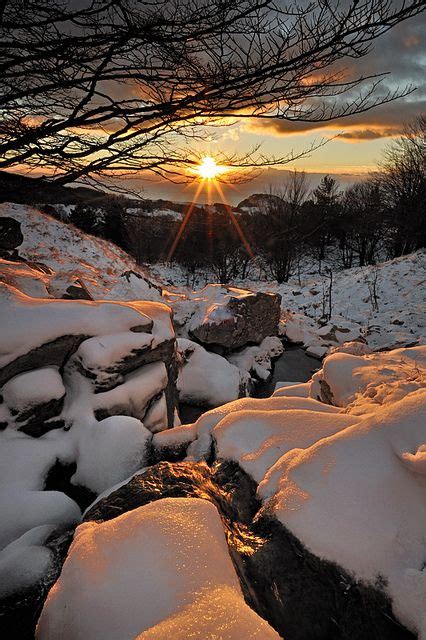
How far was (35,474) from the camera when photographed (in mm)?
2682

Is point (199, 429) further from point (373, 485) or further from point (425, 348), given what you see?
point (425, 348)

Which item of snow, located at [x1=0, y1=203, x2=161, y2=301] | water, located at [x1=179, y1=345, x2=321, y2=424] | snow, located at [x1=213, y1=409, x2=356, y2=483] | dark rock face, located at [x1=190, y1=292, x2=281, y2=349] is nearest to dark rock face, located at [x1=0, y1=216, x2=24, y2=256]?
snow, located at [x1=0, y1=203, x2=161, y2=301]

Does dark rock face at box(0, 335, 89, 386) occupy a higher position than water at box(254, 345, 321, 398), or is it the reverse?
dark rock face at box(0, 335, 89, 386)

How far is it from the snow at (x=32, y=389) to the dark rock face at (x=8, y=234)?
471 cm

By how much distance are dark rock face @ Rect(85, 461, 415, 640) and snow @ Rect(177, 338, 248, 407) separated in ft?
15.2

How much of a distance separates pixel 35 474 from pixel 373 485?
2563mm

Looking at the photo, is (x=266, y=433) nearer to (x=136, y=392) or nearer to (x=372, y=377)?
(x=372, y=377)

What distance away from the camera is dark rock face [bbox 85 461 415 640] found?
136cm

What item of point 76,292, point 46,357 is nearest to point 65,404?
point 46,357

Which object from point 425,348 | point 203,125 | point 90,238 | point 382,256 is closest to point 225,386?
point 425,348

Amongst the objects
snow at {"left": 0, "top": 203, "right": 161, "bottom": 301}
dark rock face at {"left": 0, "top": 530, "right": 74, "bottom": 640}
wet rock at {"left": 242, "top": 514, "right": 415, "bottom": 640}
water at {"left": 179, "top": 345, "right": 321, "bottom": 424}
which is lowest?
water at {"left": 179, "top": 345, "right": 321, "bottom": 424}

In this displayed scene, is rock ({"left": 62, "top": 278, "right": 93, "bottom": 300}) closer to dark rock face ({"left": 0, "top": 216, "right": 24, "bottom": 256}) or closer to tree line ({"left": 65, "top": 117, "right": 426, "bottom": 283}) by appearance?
dark rock face ({"left": 0, "top": 216, "right": 24, "bottom": 256})

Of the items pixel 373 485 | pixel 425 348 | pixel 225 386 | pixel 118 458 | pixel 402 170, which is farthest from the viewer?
pixel 402 170

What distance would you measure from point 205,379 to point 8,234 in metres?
5.23
